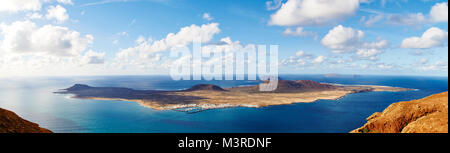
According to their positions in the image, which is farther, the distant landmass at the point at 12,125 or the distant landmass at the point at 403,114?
the distant landmass at the point at 403,114

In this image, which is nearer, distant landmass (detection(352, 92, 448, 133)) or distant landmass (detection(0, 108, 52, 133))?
distant landmass (detection(0, 108, 52, 133))

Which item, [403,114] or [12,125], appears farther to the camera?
[403,114]

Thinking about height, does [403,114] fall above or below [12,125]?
below
